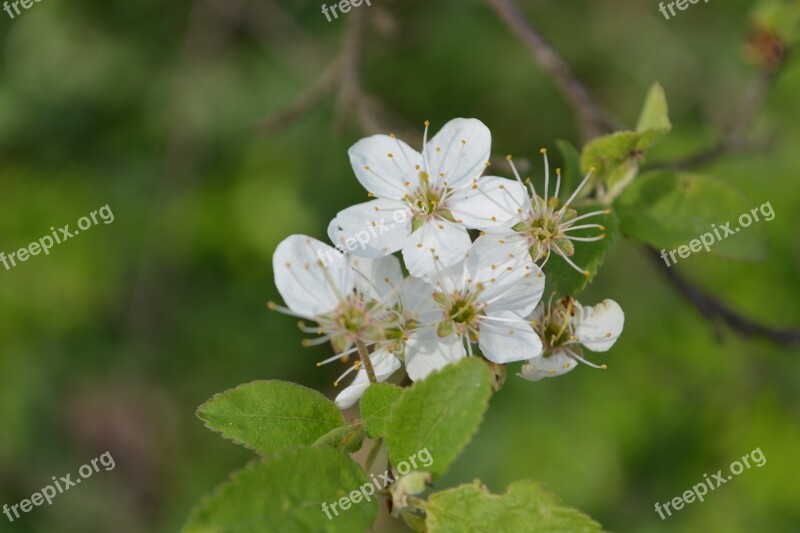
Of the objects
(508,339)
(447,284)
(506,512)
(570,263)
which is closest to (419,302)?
(447,284)

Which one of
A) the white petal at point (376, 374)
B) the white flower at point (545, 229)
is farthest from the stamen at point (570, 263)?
the white petal at point (376, 374)

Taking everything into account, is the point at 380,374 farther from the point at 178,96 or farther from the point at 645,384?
the point at 178,96

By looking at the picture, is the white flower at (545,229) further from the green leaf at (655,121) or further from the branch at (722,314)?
the branch at (722,314)

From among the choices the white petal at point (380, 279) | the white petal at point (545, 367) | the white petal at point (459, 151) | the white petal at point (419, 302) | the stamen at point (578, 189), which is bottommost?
the white petal at point (545, 367)

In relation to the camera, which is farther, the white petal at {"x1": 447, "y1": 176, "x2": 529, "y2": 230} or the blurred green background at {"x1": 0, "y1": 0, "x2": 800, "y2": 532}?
the blurred green background at {"x1": 0, "y1": 0, "x2": 800, "y2": 532}

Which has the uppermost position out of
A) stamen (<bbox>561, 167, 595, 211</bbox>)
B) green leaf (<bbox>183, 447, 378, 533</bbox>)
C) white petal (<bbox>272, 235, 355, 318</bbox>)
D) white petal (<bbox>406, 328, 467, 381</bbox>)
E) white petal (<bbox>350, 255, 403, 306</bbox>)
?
white petal (<bbox>272, 235, 355, 318</bbox>)

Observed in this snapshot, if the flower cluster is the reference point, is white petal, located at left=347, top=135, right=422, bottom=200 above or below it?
above

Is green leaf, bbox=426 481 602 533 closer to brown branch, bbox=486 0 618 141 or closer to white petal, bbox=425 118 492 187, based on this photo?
white petal, bbox=425 118 492 187

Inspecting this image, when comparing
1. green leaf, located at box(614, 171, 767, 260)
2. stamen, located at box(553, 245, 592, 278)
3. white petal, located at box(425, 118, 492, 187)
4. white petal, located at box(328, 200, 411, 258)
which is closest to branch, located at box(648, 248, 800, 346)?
green leaf, located at box(614, 171, 767, 260)

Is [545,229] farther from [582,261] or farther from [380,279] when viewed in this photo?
[380,279]
